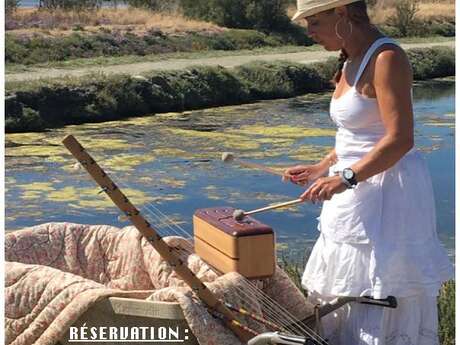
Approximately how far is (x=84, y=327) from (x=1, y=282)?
247 mm

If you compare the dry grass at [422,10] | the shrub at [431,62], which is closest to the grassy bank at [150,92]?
the shrub at [431,62]

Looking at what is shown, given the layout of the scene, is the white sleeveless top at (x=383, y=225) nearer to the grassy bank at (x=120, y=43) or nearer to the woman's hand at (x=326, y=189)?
the woman's hand at (x=326, y=189)

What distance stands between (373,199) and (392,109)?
222mm

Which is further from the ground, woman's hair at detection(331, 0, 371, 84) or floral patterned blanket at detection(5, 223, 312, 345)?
woman's hair at detection(331, 0, 371, 84)

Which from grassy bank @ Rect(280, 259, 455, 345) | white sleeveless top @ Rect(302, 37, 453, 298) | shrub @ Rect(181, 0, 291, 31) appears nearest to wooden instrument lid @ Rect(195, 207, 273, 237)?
white sleeveless top @ Rect(302, 37, 453, 298)

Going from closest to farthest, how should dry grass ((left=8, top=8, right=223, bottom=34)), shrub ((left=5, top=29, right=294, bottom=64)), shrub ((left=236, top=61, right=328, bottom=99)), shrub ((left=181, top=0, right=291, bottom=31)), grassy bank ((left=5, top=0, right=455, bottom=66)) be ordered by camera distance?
1. shrub ((left=236, top=61, right=328, bottom=99))
2. shrub ((left=5, top=29, right=294, bottom=64))
3. grassy bank ((left=5, top=0, right=455, bottom=66))
4. dry grass ((left=8, top=8, right=223, bottom=34))
5. shrub ((left=181, top=0, right=291, bottom=31))

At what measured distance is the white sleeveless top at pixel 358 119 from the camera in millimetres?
2180

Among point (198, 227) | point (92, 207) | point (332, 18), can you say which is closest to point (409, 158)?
point (332, 18)

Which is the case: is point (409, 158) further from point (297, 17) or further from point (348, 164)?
point (297, 17)

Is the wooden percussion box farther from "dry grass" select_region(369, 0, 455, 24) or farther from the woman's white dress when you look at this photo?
"dry grass" select_region(369, 0, 455, 24)

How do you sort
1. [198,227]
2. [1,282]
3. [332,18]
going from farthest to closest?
[198,227] < [1,282] < [332,18]

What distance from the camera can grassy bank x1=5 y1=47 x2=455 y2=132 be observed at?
8922mm

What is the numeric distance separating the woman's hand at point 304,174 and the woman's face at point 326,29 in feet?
1.12

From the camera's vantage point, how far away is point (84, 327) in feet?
7.63
